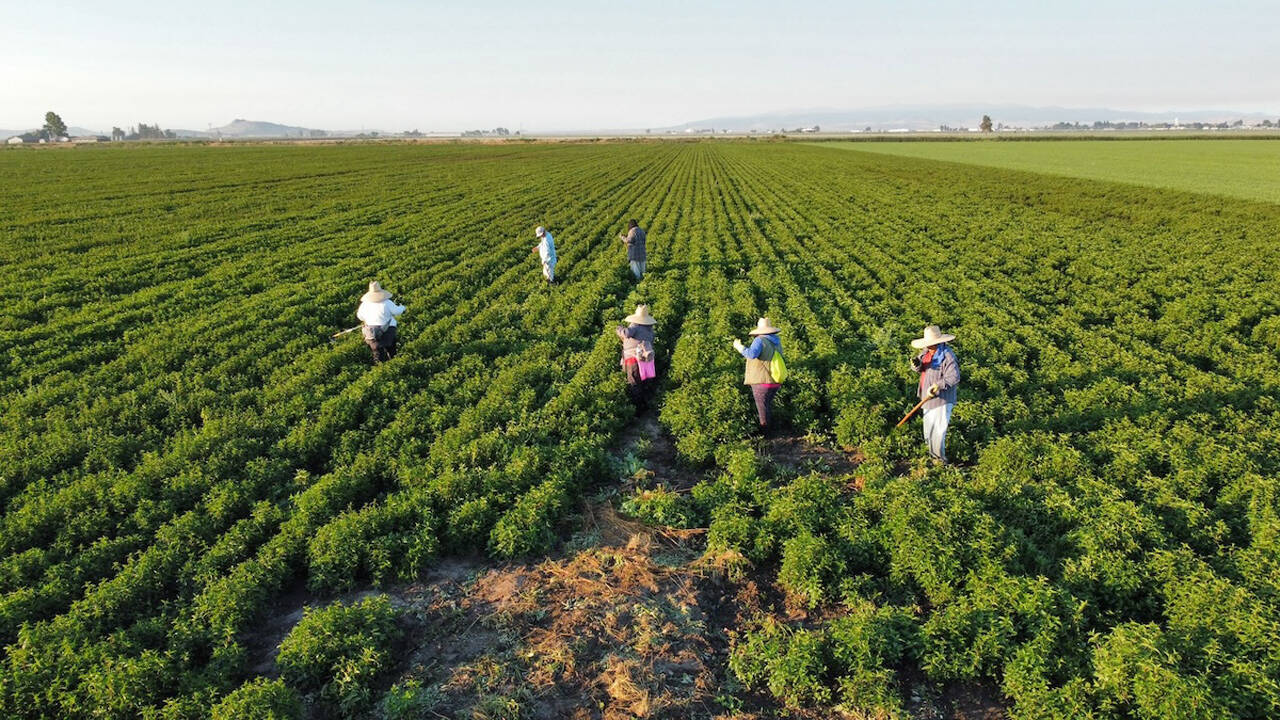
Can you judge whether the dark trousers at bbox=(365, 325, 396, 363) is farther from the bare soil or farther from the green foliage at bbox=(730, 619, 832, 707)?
the green foliage at bbox=(730, 619, 832, 707)

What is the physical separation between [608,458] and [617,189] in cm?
3714

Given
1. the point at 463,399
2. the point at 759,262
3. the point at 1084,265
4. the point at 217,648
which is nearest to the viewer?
the point at 217,648

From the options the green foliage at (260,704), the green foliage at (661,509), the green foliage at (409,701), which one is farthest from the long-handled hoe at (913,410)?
the green foliage at (260,704)

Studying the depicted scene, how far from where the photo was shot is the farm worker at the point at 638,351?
35.5ft

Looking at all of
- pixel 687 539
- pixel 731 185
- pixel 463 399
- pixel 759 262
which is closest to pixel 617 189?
pixel 731 185

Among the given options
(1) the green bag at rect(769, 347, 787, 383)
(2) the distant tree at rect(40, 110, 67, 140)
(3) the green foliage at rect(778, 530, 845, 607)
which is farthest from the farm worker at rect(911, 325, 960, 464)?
(2) the distant tree at rect(40, 110, 67, 140)

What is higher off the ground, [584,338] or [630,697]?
[584,338]

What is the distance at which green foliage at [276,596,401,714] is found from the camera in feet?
18.3

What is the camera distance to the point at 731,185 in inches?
1880

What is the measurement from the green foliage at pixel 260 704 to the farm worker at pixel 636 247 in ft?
47.6

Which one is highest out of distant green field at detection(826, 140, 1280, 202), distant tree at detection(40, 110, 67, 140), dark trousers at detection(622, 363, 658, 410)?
distant tree at detection(40, 110, 67, 140)

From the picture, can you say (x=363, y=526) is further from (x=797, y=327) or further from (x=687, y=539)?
(x=797, y=327)

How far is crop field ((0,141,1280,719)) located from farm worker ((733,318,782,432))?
1.85ft

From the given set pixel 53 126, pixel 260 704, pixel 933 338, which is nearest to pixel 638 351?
pixel 933 338
